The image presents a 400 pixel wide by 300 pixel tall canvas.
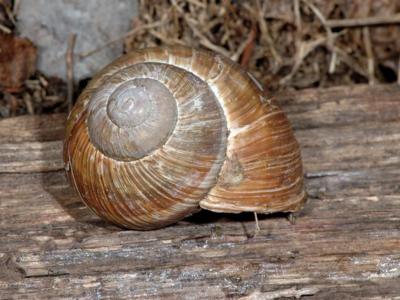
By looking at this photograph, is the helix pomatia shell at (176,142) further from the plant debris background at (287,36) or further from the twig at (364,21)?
the twig at (364,21)

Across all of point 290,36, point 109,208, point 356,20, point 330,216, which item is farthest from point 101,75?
point 356,20

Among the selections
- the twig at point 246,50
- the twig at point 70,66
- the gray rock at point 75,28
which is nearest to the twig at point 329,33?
the twig at point 246,50

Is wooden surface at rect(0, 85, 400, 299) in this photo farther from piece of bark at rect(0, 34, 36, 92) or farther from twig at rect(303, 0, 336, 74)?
twig at rect(303, 0, 336, 74)

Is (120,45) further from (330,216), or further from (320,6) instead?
(330,216)

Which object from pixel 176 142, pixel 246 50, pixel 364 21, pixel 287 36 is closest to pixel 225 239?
pixel 176 142

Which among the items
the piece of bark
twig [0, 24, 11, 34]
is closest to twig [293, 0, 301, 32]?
the piece of bark

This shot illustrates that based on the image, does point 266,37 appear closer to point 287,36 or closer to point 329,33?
point 287,36

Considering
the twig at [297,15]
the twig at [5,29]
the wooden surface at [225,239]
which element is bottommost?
the wooden surface at [225,239]
